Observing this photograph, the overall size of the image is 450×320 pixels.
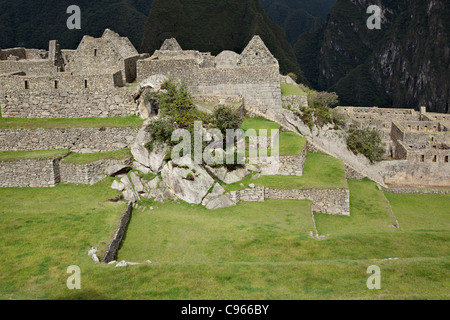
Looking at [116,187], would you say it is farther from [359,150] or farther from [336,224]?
[359,150]

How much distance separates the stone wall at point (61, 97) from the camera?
2084 cm

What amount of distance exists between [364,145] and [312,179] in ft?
30.0

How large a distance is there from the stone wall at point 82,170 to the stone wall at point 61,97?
3.26 meters

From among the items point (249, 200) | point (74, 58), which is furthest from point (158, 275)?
point (74, 58)

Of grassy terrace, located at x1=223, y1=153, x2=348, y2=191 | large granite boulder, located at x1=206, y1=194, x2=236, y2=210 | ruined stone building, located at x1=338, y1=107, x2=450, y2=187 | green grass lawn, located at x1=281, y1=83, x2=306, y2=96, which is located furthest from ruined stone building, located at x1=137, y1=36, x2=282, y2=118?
ruined stone building, located at x1=338, y1=107, x2=450, y2=187

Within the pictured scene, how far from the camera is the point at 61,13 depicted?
3745 inches

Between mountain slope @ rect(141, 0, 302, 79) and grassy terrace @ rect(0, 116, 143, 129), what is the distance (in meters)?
81.7

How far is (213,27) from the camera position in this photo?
123 m

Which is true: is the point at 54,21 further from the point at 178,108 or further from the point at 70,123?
the point at 178,108

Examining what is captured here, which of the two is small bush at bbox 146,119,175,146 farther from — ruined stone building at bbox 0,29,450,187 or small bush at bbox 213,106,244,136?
ruined stone building at bbox 0,29,450,187

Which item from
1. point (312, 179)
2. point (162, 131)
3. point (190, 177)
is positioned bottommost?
point (312, 179)

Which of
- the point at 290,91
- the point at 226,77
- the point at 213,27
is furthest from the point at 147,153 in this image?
the point at 213,27

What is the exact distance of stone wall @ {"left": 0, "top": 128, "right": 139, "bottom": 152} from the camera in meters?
19.7

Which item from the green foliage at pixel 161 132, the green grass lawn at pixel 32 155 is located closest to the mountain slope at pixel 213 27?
the green grass lawn at pixel 32 155
